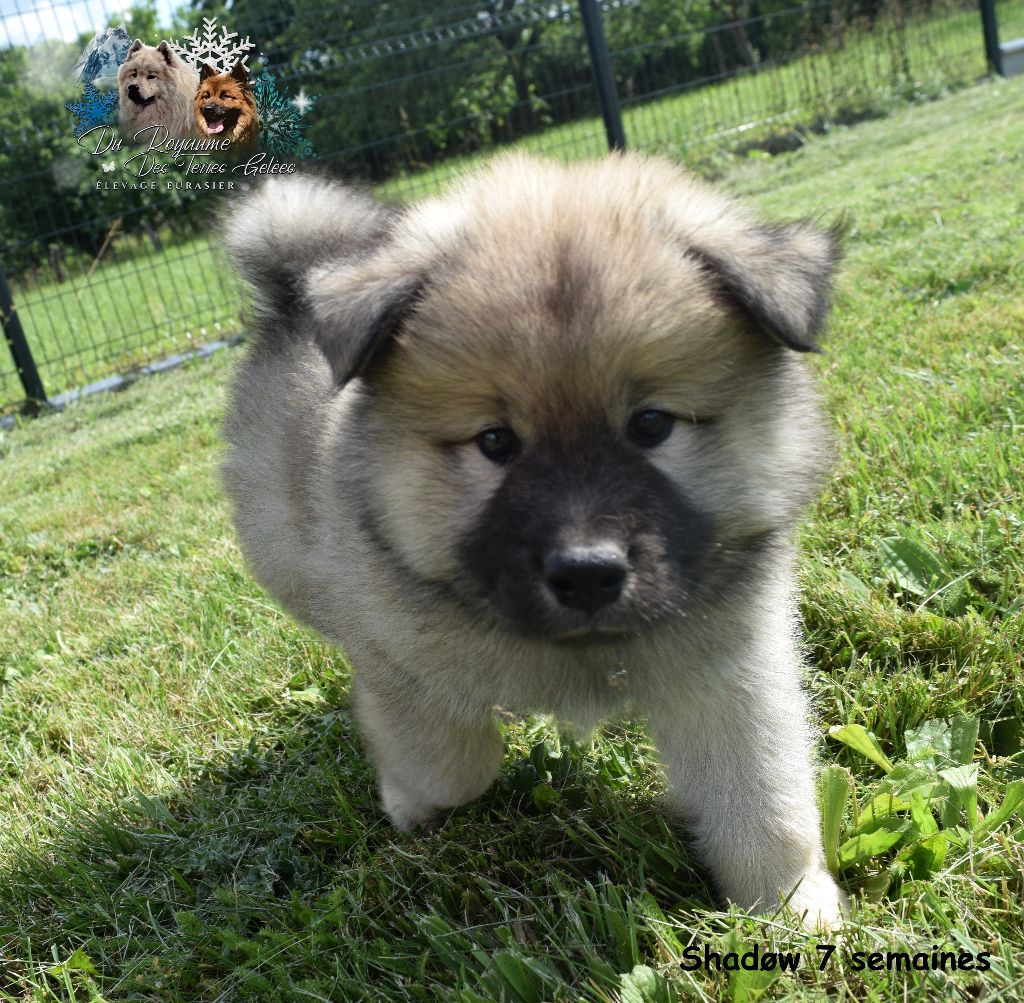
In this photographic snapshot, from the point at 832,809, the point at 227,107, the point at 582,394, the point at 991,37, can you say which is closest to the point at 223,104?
the point at 227,107

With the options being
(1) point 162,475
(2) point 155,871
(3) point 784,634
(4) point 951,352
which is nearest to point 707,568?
(3) point 784,634

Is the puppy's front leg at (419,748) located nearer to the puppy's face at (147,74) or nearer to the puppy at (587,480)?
the puppy at (587,480)

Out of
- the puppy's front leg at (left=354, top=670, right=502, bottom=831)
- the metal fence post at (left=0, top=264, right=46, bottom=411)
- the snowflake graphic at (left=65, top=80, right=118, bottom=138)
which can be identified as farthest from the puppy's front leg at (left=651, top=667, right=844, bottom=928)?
the metal fence post at (left=0, top=264, right=46, bottom=411)

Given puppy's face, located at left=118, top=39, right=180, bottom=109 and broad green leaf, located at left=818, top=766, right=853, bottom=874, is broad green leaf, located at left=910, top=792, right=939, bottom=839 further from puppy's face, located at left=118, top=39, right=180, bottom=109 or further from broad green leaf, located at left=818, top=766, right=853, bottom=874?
puppy's face, located at left=118, top=39, right=180, bottom=109

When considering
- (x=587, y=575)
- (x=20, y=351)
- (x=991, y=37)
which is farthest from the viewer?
(x=991, y=37)

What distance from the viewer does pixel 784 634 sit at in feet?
5.68

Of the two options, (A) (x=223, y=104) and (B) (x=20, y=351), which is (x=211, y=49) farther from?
(B) (x=20, y=351)

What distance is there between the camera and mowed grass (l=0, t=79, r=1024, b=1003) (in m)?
1.47

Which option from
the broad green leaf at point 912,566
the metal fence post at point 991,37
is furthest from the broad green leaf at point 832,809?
the metal fence post at point 991,37

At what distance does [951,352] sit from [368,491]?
7.94 ft

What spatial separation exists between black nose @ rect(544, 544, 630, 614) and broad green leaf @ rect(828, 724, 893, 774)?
0.67 m

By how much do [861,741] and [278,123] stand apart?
207 inches

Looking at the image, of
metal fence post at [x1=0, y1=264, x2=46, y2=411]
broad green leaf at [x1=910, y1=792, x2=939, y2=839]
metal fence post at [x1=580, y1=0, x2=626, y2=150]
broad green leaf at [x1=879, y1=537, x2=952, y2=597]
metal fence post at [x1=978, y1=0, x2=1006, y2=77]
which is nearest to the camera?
broad green leaf at [x1=910, y1=792, x2=939, y2=839]

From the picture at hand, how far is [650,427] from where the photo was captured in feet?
4.83
